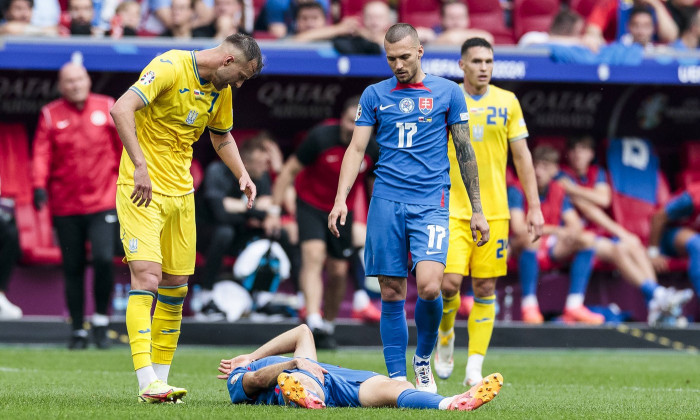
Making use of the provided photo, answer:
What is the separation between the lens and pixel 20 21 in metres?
12.6

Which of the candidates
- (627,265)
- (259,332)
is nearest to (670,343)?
(627,265)

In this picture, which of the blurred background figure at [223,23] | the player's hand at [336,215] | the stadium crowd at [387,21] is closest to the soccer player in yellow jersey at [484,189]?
the player's hand at [336,215]

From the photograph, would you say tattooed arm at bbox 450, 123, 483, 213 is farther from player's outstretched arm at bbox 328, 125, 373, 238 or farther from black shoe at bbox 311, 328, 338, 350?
black shoe at bbox 311, 328, 338, 350

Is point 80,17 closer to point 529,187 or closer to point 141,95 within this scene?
point 529,187

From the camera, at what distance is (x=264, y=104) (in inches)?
556

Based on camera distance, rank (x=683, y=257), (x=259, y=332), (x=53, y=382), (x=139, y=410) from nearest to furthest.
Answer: (x=139, y=410) → (x=53, y=382) → (x=259, y=332) → (x=683, y=257)

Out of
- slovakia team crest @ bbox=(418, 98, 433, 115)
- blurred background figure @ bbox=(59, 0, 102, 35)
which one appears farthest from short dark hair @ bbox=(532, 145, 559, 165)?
slovakia team crest @ bbox=(418, 98, 433, 115)

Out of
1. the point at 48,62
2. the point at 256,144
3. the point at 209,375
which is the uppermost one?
the point at 48,62

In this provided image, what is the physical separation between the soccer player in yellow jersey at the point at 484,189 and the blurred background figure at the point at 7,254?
17.2 feet

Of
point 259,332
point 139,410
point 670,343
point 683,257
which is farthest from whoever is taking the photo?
point 683,257

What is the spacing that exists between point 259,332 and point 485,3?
5052 mm

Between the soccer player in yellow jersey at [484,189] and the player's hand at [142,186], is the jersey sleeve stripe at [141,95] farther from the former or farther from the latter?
the soccer player in yellow jersey at [484,189]

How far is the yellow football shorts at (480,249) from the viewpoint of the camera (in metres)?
8.71

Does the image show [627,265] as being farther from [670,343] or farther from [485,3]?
[485,3]
